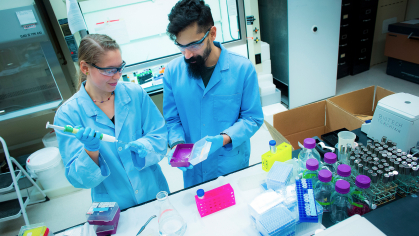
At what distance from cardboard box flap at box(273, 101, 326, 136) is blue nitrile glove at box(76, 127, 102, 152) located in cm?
139

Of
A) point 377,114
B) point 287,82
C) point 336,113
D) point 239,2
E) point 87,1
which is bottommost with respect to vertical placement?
point 287,82

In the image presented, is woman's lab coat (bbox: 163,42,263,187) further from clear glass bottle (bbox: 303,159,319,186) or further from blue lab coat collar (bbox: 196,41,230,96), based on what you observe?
clear glass bottle (bbox: 303,159,319,186)

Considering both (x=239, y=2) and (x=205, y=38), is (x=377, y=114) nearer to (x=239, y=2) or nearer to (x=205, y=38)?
(x=205, y=38)

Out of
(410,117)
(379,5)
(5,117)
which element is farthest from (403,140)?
(379,5)

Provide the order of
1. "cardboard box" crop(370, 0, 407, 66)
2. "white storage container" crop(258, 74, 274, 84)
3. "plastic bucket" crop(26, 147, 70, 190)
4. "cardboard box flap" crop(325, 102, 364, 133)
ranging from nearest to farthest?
"cardboard box flap" crop(325, 102, 364, 133) → "plastic bucket" crop(26, 147, 70, 190) → "white storage container" crop(258, 74, 274, 84) → "cardboard box" crop(370, 0, 407, 66)

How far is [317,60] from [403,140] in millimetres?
2493

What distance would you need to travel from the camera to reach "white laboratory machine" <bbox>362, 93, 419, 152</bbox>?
4.54 ft

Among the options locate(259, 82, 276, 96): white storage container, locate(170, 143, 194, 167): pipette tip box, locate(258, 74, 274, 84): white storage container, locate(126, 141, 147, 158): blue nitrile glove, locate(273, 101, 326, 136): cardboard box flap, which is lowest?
locate(259, 82, 276, 96): white storage container

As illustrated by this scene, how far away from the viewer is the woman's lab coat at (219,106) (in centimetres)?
151

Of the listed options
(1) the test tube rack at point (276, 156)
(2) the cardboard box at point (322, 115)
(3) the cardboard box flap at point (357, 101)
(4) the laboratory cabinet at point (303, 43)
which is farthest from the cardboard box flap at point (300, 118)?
(4) the laboratory cabinet at point (303, 43)

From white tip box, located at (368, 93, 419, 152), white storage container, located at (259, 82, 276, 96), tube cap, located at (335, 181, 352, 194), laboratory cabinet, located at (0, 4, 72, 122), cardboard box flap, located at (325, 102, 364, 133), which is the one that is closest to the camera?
tube cap, located at (335, 181, 352, 194)

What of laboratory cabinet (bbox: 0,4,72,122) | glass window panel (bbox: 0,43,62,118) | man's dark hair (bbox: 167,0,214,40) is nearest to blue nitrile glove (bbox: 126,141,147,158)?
man's dark hair (bbox: 167,0,214,40)

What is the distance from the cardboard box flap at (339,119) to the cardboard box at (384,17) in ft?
11.5

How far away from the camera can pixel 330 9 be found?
341 cm
